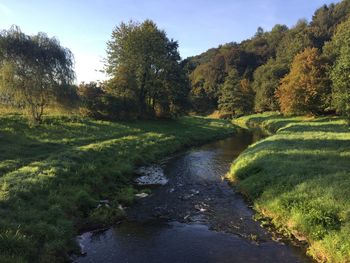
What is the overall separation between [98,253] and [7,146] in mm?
17473

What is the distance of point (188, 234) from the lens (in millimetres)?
16125

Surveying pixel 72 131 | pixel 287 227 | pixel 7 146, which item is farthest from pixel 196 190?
pixel 72 131

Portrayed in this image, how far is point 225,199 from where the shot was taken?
69.8 ft

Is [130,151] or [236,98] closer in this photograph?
[130,151]

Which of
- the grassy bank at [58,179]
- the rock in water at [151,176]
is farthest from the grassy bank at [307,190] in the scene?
the grassy bank at [58,179]

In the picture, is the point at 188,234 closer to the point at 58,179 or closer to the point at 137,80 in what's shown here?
the point at 58,179

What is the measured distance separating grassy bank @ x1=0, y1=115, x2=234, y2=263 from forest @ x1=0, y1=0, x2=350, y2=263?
72 millimetres

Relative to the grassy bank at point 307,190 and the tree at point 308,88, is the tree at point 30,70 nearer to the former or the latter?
the grassy bank at point 307,190

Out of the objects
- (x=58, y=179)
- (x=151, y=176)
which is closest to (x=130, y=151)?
(x=151, y=176)

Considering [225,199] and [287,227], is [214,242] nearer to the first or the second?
[287,227]

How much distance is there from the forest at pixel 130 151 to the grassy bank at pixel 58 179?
0.07 meters

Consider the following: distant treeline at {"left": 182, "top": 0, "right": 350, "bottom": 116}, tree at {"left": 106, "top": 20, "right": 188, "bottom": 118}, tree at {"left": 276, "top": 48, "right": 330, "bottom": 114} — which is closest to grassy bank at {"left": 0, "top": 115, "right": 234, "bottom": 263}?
tree at {"left": 106, "top": 20, "right": 188, "bottom": 118}

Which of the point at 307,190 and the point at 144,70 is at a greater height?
the point at 144,70

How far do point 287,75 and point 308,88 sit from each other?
17.5 m
